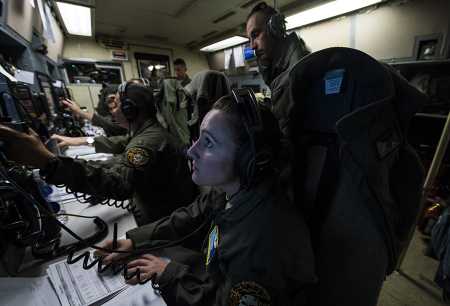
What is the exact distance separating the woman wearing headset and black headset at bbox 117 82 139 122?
2.51 feet

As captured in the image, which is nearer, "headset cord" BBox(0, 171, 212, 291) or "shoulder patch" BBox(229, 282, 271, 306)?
"shoulder patch" BBox(229, 282, 271, 306)

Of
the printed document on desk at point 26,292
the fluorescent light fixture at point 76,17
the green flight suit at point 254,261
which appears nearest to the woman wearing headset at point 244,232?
the green flight suit at point 254,261

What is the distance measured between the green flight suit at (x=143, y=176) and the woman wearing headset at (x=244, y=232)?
36 centimetres

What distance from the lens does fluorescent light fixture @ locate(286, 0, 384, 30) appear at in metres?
2.48

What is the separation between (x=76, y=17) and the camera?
2686mm

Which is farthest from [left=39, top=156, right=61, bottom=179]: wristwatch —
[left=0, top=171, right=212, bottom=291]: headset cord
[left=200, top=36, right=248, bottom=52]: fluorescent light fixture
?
[left=200, top=36, right=248, bottom=52]: fluorescent light fixture

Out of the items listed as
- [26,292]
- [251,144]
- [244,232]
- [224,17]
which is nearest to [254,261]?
[244,232]

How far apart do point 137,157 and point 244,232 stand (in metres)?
0.73

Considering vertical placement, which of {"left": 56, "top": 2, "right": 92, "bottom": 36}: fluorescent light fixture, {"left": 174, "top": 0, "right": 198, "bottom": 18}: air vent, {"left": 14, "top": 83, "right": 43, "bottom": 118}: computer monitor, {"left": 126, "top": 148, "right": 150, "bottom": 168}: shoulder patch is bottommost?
{"left": 126, "top": 148, "right": 150, "bottom": 168}: shoulder patch

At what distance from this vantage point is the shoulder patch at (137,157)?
1010 mm

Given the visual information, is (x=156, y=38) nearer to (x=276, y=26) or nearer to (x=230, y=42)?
(x=230, y=42)

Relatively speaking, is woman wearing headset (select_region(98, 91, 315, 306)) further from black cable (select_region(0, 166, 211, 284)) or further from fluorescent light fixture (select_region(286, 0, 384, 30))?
fluorescent light fixture (select_region(286, 0, 384, 30))

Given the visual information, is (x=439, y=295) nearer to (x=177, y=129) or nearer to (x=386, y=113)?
(x=386, y=113)

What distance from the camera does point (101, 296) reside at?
596 mm
